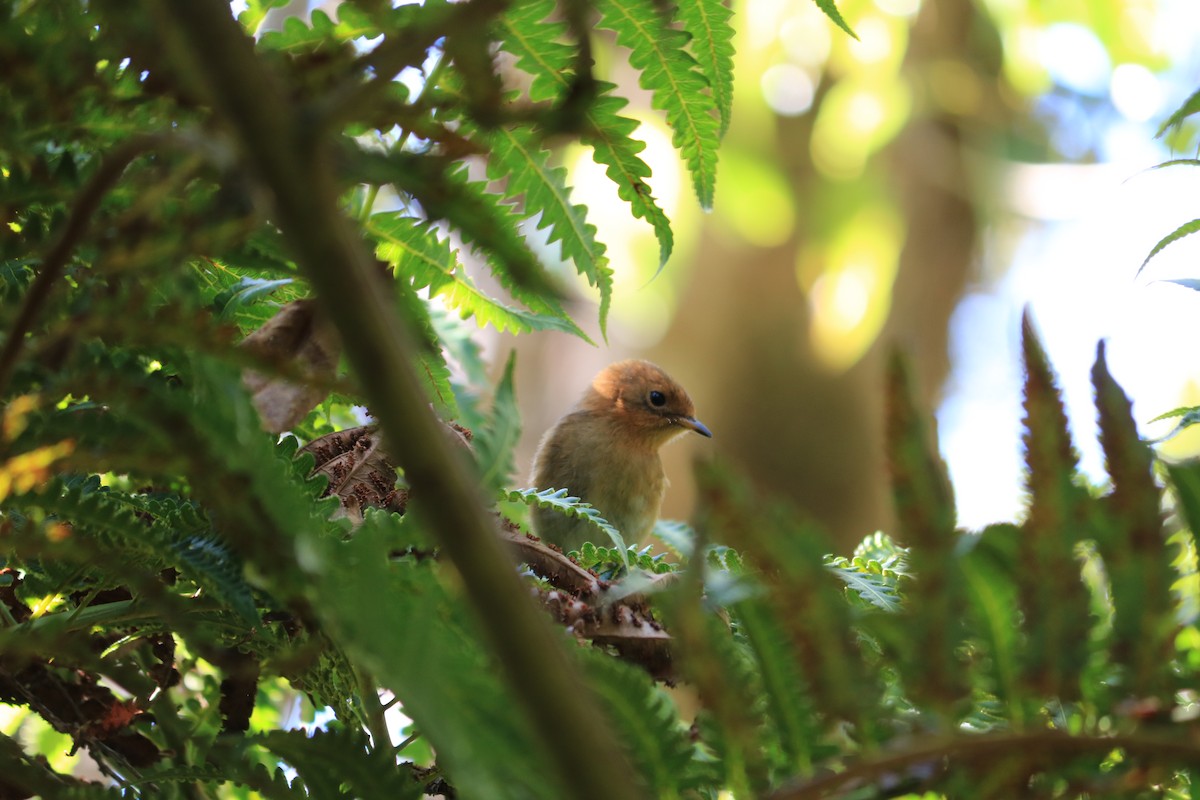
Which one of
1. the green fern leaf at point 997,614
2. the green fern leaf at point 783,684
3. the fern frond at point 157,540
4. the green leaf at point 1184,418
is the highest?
the green leaf at point 1184,418

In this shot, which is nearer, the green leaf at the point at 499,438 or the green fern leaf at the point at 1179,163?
the green leaf at the point at 499,438

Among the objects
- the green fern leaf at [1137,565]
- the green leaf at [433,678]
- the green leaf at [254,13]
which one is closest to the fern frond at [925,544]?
the green fern leaf at [1137,565]

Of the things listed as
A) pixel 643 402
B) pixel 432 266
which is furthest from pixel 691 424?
pixel 432 266

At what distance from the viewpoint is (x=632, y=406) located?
16.0 feet

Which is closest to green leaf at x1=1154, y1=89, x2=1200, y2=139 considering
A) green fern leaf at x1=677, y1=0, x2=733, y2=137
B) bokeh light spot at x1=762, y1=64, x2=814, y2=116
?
green fern leaf at x1=677, y1=0, x2=733, y2=137

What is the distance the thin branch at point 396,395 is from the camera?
543 millimetres

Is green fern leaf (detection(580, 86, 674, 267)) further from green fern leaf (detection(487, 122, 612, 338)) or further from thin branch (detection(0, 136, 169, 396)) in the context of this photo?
thin branch (detection(0, 136, 169, 396))

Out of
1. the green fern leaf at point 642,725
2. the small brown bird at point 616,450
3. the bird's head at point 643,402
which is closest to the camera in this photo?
the green fern leaf at point 642,725

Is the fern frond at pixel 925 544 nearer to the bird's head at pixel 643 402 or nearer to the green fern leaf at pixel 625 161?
the green fern leaf at pixel 625 161

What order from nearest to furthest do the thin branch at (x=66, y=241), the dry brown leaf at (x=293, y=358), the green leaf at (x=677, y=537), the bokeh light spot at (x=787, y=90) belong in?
1. the thin branch at (x=66, y=241)
2. the dry brown leaf at (x=293, y=358)
3. the green leaf at (x=677, y=537)
4. the bokeh light spot at (x=787, y=90)

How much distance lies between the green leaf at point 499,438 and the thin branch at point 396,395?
444 mm

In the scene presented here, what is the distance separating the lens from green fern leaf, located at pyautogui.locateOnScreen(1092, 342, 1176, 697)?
0.81m

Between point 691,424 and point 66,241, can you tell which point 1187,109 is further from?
point 691,424

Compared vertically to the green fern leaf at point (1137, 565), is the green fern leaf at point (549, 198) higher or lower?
higher
